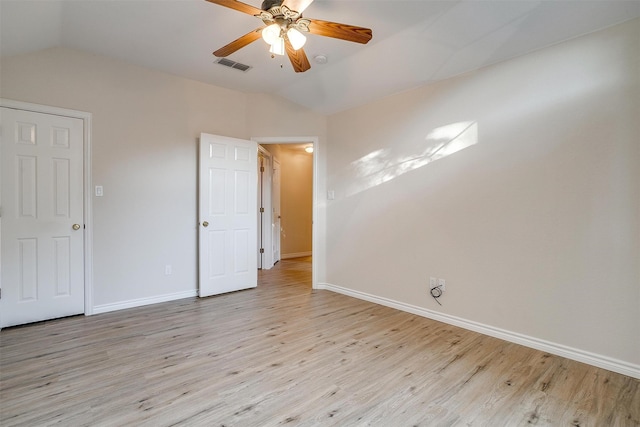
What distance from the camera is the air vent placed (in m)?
3.28

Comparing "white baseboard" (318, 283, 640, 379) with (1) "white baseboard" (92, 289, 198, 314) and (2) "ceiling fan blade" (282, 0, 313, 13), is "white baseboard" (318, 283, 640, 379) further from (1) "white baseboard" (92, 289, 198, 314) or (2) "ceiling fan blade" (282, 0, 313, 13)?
(2) "ceiling fan blade" (282, 0, 313, 13)

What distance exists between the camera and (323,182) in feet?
14.1

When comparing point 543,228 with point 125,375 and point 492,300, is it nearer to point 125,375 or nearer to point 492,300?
point 492,300

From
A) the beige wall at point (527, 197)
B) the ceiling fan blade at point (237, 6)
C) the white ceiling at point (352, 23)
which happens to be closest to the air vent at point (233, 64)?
the white ceiling at point (352, 23)

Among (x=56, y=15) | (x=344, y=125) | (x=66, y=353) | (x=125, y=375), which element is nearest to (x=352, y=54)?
(x=344, y=125)

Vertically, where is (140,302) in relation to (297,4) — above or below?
below

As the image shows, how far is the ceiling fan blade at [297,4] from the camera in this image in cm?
179

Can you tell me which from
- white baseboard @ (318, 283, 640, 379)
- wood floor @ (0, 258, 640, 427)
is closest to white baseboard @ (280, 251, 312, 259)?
white baseboard @ (318, 283, 640, 379)

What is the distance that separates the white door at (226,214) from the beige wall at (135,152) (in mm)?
188

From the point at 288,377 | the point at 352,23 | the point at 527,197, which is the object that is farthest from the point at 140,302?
the point at 527,197

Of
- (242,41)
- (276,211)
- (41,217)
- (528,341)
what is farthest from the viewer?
(276,211)

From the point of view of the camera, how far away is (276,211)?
20.6 feet

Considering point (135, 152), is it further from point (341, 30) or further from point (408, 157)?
point (408, 157)

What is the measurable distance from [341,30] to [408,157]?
1689 millimetres
